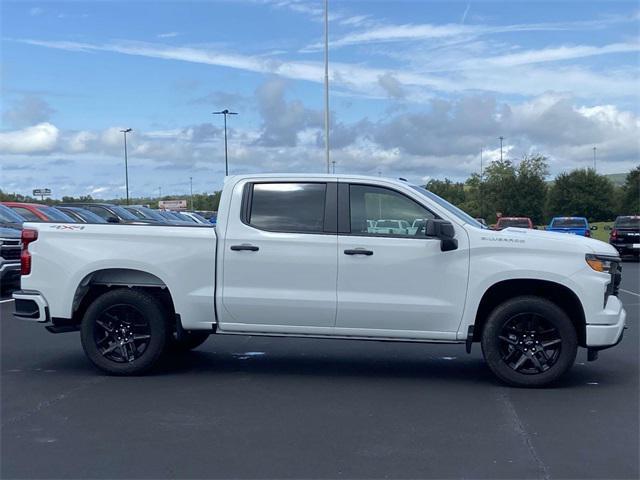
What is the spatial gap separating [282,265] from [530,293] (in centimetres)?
240

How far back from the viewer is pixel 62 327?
25.7ft

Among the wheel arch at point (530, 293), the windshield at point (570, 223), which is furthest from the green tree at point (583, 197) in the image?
the wheel arch at point (530, 293)

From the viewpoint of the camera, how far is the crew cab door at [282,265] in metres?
7.18

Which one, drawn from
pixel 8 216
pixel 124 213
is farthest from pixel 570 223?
pixel 8 216

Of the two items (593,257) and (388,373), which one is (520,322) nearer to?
(593,257)

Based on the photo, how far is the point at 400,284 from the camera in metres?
7.09

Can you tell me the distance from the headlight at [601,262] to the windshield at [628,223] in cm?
2178

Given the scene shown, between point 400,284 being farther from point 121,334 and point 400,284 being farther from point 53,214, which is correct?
point 53,214

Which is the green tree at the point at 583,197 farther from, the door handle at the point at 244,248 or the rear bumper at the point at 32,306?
the rear bumper at the point at 32,306

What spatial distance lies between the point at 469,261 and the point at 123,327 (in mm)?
3507

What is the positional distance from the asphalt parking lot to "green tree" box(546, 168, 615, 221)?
258 ft

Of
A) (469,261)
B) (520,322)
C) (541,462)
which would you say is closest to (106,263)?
(469,261)

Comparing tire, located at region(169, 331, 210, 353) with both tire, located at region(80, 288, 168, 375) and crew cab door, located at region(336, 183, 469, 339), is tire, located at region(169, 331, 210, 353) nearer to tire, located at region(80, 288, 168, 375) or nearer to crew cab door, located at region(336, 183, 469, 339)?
tire, located at region(80, 288, 168, 375)

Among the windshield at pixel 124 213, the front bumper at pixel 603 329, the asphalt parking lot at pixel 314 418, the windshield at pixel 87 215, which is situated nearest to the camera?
the asphalt parking lot at pixel 314 418
